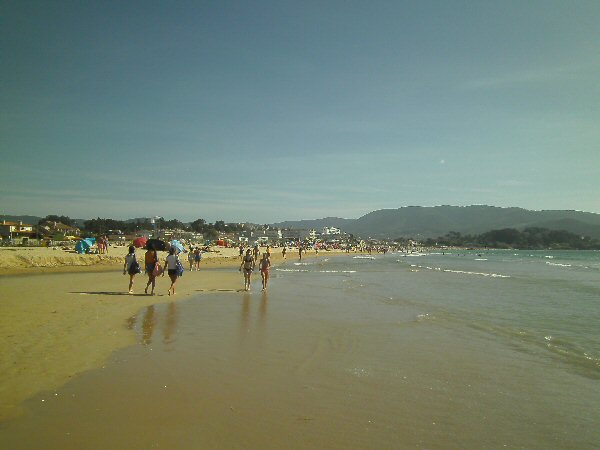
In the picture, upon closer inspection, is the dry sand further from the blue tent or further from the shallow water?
the blue tent

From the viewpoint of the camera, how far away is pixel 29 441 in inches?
137

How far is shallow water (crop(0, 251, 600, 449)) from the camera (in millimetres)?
3830

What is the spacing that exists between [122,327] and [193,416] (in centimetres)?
499

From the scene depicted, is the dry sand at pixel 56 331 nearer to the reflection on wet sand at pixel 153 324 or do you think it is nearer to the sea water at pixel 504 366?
the reflection on wet sand at pixel 153 324

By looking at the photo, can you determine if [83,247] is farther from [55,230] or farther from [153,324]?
[55,230]

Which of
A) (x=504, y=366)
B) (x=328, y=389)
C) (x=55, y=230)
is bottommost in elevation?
(x=504, y=366)

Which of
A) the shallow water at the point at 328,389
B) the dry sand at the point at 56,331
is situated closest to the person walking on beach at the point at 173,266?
the dry sand at the point at 56,331

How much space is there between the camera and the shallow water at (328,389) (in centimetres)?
383

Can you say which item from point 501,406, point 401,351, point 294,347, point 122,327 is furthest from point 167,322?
point 501,406

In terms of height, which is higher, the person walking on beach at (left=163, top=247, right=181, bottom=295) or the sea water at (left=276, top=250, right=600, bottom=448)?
the person walking on beach at (left=163, top=247, right=181, bottom=295)

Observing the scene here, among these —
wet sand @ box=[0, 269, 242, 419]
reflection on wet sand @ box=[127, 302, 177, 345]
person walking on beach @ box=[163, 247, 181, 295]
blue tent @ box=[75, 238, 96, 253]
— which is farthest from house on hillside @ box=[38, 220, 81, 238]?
reflection on wet sand @ box=[127, 302, 177, 345]

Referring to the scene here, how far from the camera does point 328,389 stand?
5.11 meters

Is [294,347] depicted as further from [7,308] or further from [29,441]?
[7,308]

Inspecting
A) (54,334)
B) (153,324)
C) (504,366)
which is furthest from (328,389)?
(54,334)
